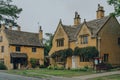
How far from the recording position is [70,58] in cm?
6016

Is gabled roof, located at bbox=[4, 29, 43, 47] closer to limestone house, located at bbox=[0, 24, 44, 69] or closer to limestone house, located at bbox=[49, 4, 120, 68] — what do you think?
limestone house, located at bbox=[0, 24, 44, 69]

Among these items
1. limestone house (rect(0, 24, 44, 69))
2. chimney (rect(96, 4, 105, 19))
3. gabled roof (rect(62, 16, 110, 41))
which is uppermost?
chimney (rect(96, 4, 105, 19))

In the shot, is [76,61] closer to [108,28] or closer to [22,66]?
[108,28]

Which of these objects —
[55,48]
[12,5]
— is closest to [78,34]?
[55,48]

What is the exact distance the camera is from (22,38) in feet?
237

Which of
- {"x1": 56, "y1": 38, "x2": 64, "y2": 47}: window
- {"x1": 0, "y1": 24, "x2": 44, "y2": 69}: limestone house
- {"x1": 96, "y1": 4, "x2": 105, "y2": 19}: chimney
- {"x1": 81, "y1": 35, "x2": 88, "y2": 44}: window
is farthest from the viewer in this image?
{"x1": 0, "y1": 24, "x2": 44, "y2": 69}: limestone house

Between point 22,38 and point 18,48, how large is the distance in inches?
136

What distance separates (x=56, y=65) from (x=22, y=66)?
31.6 ft

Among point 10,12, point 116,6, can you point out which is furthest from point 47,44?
point 116,6

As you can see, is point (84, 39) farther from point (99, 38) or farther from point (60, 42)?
point (60, 42)

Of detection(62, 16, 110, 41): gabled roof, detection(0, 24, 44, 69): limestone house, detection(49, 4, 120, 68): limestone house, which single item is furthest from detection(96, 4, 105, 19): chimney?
detection(0, 24, 44, 69): limestone house

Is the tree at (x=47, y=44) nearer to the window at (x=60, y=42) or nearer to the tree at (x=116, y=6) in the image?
the window at (x=60, y=42)

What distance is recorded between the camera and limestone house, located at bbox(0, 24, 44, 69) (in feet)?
224

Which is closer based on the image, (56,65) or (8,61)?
(56,65)
